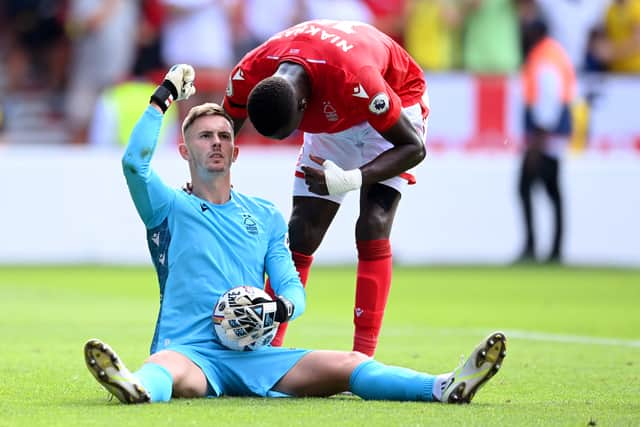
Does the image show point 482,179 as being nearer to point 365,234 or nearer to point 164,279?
point 365,234

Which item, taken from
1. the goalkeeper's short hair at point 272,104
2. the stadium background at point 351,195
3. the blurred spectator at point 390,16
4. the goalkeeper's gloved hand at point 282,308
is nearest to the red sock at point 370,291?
the goalkeeper's short hair at point 272,104

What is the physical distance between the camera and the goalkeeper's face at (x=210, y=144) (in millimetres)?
6941

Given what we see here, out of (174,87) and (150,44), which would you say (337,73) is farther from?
(150,44)

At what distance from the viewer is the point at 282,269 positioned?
22.9ft

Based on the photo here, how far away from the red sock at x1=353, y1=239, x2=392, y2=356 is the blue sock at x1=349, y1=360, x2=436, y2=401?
1.45 meters

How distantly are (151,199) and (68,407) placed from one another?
3.43 feet

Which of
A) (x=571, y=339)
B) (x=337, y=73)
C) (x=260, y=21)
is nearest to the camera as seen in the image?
(x=337, y=73)

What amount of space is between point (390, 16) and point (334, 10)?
909mm

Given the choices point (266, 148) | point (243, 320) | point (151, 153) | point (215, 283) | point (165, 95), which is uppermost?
point (165, 95)

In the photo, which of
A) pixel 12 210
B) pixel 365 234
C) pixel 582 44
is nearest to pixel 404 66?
pixel 365 234

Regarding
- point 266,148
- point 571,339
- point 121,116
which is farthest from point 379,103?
point 121,116

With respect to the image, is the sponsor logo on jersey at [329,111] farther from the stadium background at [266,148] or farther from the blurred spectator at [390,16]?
the blurred spectator at [390,16]

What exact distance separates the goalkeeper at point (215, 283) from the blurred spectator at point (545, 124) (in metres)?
11.9

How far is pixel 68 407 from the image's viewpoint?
6418mm
